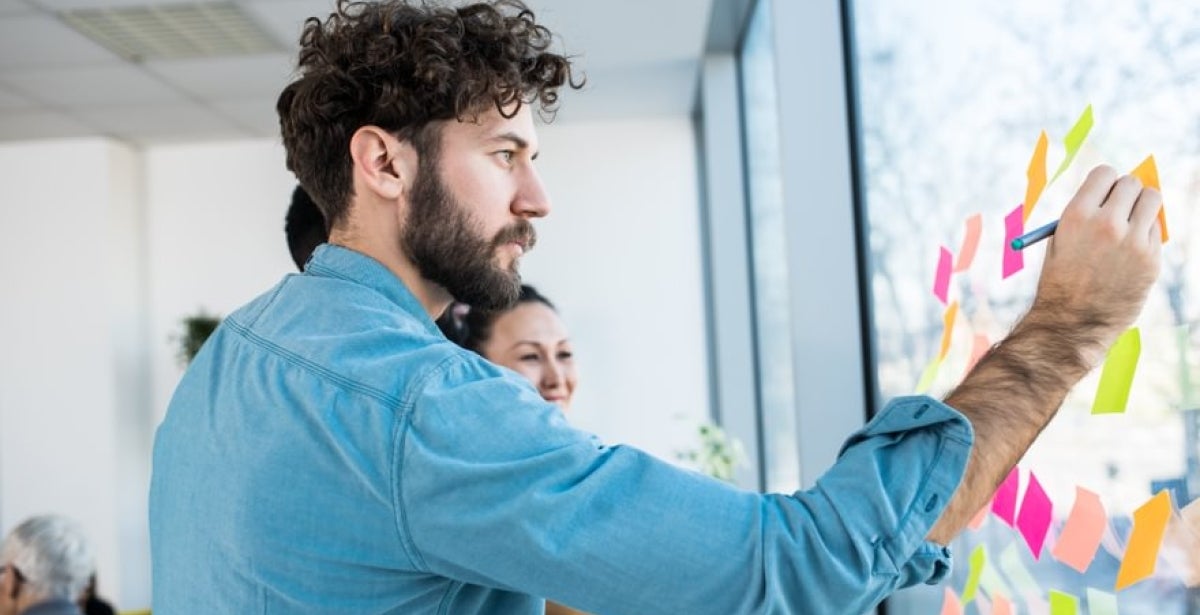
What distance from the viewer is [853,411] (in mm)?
1999

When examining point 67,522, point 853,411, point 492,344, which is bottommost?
point 67,522

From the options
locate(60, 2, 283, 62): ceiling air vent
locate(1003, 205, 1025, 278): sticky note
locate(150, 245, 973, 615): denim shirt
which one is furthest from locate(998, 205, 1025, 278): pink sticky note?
locate(60, 2, 283, 62): ceiling air vent

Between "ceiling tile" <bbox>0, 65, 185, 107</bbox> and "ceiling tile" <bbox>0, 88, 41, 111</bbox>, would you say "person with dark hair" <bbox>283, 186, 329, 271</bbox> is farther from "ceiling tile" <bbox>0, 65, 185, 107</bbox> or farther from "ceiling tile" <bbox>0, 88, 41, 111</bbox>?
"ceiling tile" <bbox>0, 88, 41, 111</bbox>

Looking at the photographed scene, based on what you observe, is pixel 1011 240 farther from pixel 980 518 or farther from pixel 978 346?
pixel 980 518

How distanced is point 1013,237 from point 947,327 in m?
0.26

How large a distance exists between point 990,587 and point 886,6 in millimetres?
818

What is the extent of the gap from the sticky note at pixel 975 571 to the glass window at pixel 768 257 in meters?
1.30

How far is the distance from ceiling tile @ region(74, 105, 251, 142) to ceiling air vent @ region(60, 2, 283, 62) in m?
0.80

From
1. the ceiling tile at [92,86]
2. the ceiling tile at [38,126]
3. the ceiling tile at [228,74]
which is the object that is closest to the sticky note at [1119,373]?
the ceiling tile at [228,74]

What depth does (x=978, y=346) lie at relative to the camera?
4.19ft

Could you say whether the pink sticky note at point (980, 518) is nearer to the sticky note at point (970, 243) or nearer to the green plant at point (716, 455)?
the sticky note at point (970, 243)

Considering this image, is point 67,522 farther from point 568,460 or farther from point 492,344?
point 568,460

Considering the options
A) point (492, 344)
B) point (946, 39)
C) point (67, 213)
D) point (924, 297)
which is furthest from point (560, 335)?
point (67, 213)

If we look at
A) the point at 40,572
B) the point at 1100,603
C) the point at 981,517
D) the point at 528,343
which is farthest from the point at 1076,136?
the point at 40,572
